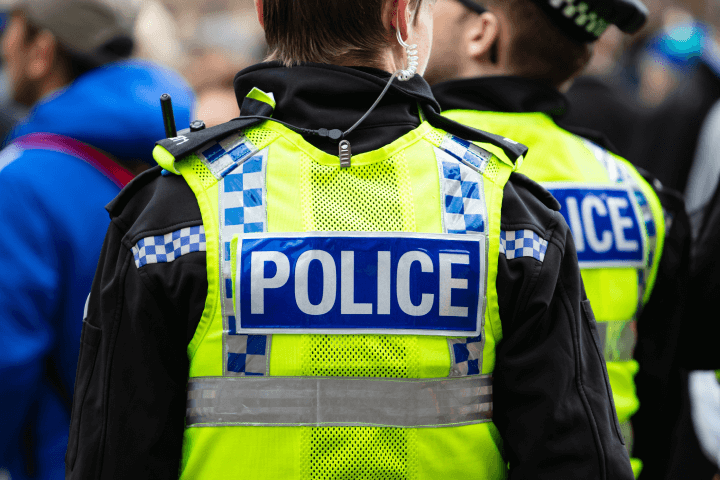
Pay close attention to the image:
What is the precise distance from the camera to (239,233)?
120cm

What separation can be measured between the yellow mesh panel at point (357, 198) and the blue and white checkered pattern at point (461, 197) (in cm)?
7

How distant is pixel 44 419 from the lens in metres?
2.04

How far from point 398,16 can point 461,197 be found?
0.35m

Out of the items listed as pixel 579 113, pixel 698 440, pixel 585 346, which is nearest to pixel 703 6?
pixel 579 113

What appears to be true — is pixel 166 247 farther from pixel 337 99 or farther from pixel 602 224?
pixel 602 224

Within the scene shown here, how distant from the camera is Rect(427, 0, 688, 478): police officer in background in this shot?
196 cm

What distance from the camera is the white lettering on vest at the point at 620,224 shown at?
1960 millimetres

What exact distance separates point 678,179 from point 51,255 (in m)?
4.02

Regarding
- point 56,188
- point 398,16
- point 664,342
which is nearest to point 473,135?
point 398,16

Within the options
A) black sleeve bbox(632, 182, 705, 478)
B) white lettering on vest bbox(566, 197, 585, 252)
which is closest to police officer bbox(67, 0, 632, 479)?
white lettering on vest bbox(566, 197, 585, 252)

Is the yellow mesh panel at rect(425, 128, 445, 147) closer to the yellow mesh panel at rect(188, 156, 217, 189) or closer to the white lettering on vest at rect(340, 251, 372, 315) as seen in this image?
the white lettering on vest at rect(340, 251, 372, 315)

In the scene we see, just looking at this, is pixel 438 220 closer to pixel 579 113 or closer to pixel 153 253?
pixel 153 253

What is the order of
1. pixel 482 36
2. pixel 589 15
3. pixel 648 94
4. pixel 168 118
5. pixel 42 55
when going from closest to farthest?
pixel 168 118
pixel 589 15
pixel 482 36
pixel 42 55
pixel 648 94

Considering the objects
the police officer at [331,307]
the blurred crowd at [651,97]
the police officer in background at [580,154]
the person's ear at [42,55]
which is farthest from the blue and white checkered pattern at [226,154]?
the blurred crowd at [651,97]
